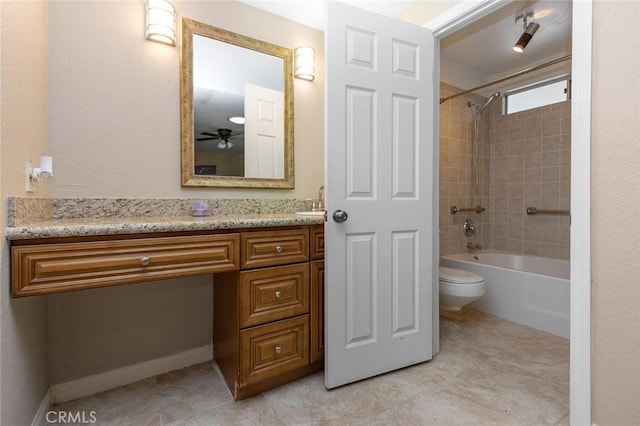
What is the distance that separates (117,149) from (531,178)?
373 centimetres

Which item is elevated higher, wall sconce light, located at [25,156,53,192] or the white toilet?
wall sconce light, located at [25,156,53,192]

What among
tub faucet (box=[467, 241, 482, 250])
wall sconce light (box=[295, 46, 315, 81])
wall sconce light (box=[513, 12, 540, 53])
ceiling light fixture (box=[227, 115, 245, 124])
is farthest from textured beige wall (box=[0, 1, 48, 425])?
tub faucet (box=[467, 241, 482, 250])

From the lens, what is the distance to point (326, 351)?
1.62m

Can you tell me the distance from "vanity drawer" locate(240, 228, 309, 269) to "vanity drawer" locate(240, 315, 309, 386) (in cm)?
32

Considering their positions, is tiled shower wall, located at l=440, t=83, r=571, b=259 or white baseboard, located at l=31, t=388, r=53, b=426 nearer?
white baseboard, located at l=31, t=388, r=53, b=426

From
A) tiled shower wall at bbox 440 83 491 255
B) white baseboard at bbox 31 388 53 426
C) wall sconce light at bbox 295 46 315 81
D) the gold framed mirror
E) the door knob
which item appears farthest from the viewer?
tiled shower wall at bbox 440 83 491 255

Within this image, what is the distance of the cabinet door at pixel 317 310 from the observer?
169 cm

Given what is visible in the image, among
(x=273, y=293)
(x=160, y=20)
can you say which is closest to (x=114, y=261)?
(x=273, y=293)

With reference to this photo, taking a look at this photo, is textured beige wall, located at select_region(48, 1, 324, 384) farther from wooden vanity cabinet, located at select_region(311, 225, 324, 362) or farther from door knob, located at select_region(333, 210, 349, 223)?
door knob, located at select_region(333, 210, 349, 223)

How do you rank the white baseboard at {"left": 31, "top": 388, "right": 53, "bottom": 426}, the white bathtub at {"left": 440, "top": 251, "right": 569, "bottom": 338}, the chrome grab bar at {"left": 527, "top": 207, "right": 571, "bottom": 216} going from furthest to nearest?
the chrome grab bar at {"left": 527, "top": 207, "right": 571, "bottom": 216}, the white bathtub at {"left": 440, "top": 251, "right": 569, "bottom": 338}, the white baseboard at {"left": 31, "top": 388, "right": 53, "bottom": 426}

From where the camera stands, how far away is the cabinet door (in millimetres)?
1686

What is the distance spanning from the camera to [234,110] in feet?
6.59

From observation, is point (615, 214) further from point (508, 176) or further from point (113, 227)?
point (508, 176)

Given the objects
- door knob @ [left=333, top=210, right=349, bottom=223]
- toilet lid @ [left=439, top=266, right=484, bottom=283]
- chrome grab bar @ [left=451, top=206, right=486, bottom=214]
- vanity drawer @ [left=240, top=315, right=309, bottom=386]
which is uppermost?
chrome grab bar @ [left=451, top=206, right=486, bottom=214]
